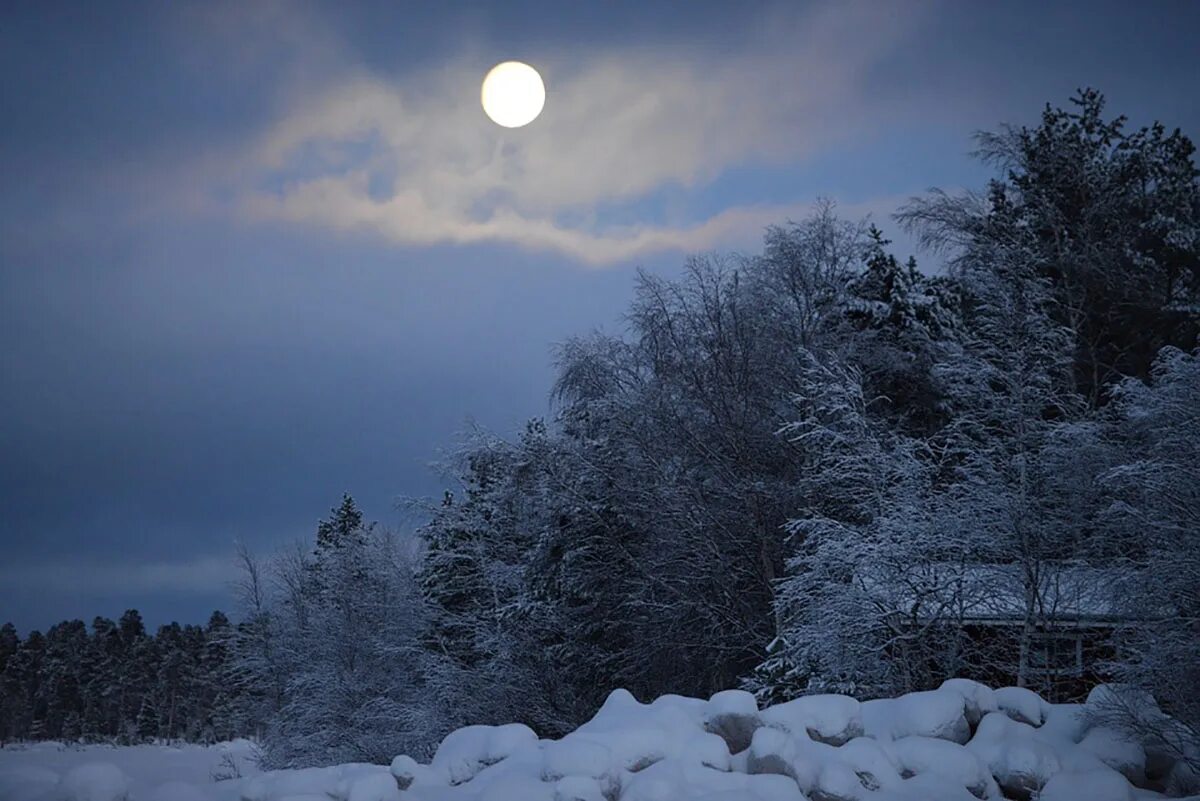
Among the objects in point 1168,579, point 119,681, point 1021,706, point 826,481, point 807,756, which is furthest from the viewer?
point 119,681

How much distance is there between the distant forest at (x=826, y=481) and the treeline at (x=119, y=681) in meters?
30.2

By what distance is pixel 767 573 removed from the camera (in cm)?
1923

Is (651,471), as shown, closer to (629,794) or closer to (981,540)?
(981,540)

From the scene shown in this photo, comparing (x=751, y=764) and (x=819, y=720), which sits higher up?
(x=819, y=720)

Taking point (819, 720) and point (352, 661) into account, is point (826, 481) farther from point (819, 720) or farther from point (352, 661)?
point (352, 661)

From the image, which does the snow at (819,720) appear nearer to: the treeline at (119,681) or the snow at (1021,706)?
the snow at (1021,706)

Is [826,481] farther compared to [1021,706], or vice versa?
[826,481]

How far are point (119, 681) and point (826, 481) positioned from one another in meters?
49.5

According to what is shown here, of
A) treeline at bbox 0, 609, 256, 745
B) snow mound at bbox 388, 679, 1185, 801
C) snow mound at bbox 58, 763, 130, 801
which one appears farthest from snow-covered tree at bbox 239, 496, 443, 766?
treeline at bbox 0, 609, 256, 745

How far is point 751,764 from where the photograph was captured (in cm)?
798

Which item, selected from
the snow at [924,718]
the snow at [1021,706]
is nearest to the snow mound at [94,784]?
the snow at [924,718]

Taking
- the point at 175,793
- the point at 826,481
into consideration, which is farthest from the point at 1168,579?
the point at 175,793

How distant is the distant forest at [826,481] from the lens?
14.3 m

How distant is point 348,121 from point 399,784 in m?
15.1
